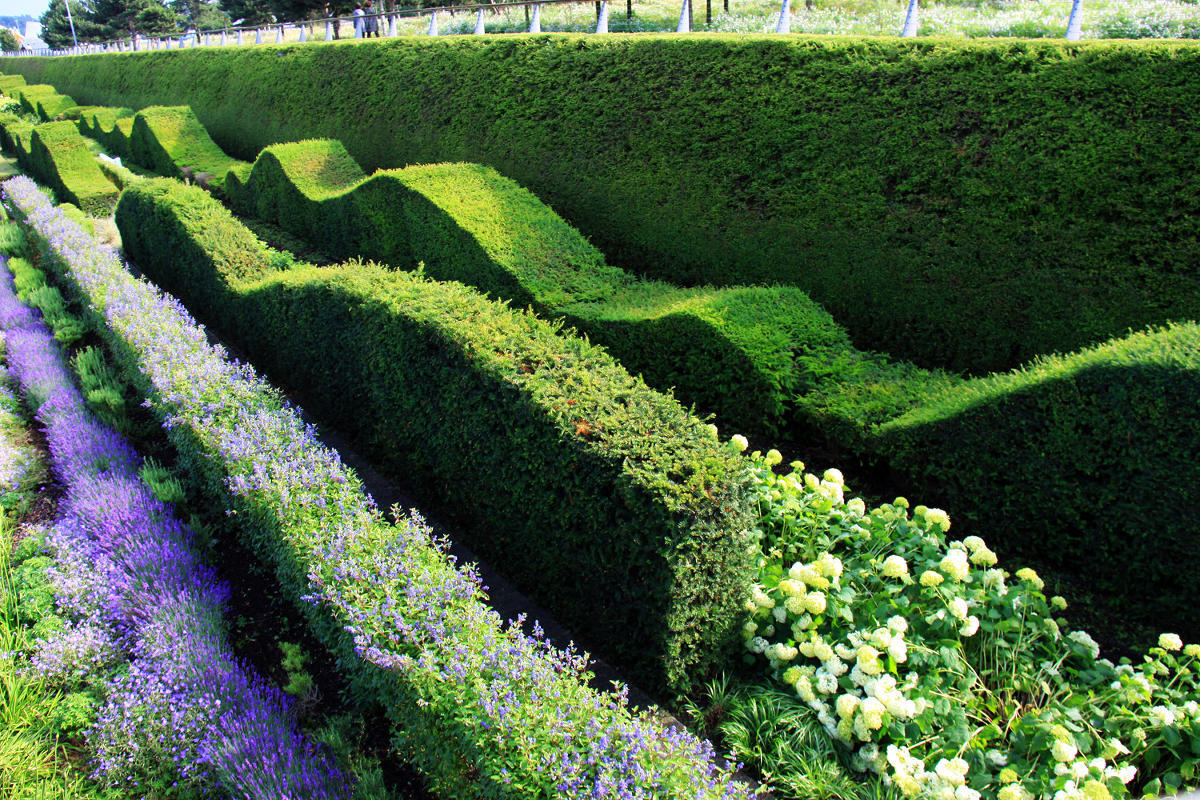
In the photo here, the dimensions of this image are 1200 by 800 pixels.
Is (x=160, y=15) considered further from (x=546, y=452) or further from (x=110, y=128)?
(x=546, y=452)

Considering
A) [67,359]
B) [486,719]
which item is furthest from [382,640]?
[67,359]

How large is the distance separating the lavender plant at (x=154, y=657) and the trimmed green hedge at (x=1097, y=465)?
4.50 meters

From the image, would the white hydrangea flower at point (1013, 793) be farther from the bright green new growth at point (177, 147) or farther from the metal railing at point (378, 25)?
the bright green new growth at point (177, 147)

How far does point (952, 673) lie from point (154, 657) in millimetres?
4586

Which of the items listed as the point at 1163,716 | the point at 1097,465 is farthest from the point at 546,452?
the point at 1097,465

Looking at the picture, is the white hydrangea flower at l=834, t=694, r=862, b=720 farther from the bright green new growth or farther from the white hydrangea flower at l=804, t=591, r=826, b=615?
the bright green new growth

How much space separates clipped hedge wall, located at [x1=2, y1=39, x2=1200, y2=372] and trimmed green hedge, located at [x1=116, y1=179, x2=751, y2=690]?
12.5ft

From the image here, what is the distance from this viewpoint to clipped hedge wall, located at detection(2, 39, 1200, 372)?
5.89 meters

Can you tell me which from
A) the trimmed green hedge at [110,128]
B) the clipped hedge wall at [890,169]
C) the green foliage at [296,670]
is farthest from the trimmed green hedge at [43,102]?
the green foliage at [296,670]

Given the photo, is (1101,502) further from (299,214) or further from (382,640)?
(299,214)

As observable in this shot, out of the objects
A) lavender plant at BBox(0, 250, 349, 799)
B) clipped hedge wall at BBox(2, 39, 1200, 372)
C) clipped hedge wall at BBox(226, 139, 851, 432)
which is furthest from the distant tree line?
lavender plant at BBox(0, 250, 349, 799)

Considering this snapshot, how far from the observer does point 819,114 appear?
776 centimetres

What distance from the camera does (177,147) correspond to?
59.1ft

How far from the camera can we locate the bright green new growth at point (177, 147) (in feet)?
56.5
